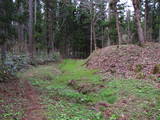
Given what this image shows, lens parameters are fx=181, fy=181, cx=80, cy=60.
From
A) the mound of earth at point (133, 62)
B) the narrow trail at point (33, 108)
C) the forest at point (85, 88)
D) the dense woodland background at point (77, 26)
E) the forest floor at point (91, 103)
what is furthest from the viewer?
the dense woodland background at point (77, 26)

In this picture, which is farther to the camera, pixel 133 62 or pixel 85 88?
pixel 133 62

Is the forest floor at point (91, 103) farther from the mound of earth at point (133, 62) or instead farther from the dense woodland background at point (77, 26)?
the dense woodland background at point (77, 26)

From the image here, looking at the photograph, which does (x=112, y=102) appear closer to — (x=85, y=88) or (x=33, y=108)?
(x=85, y=88)

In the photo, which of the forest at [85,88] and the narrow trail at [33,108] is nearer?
the narrow trail at [33,108]

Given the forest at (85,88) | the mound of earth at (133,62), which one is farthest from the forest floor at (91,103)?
Answer: the mound of earth at (133,62)

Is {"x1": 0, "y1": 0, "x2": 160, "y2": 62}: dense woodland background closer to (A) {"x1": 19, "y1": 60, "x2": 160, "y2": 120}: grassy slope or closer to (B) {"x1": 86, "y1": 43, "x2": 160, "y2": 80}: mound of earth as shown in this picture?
(B) {"x1": 86, "y1": 43, "x2": 160, "y2": 80}: mound of earth

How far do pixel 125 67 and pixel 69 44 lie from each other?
23.5 m

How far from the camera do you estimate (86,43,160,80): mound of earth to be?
8505mm

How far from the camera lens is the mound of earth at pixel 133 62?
851 cm

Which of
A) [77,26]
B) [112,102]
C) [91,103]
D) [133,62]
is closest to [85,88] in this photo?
[91,103]

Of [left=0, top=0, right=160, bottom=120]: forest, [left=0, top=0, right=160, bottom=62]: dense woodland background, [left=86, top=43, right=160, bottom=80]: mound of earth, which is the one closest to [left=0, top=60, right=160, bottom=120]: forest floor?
[left=0, top=0, right=160, bottom=120]: forest

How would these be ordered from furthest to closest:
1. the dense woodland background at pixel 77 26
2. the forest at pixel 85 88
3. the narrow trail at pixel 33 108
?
the dense woodland background at pixel 77 26, the forest at pixel 85 88, the narrow trail at pixel 33 108

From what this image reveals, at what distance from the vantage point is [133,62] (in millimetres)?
10406

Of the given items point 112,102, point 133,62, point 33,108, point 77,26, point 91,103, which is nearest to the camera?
point 33,108
